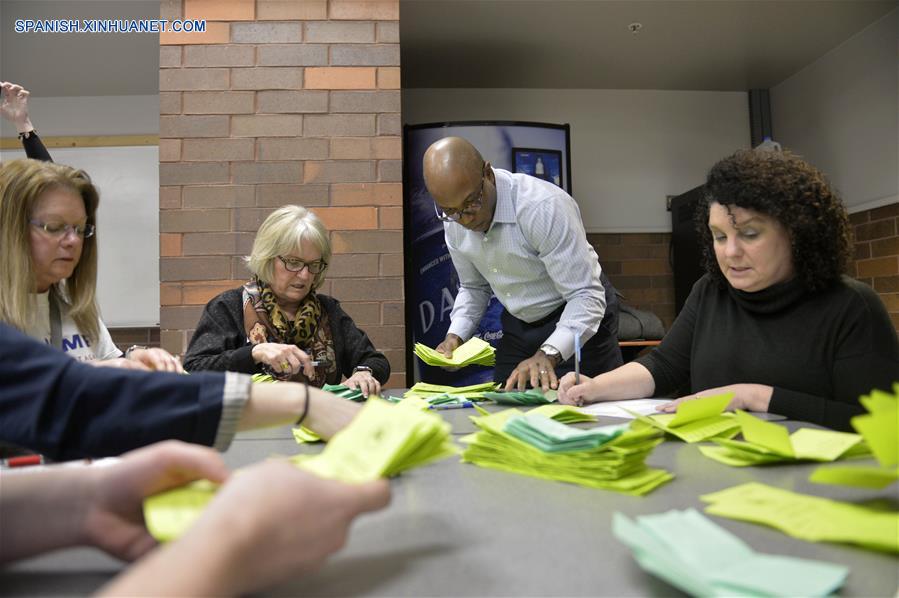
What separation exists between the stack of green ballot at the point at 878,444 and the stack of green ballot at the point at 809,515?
3 cm

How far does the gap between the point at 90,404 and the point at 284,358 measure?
1139mm

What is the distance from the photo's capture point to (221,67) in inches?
128

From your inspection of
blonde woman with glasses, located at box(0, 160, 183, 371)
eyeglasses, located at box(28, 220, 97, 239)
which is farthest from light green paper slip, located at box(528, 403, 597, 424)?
eyeglasses, located at box(28, 220, 97, 239)

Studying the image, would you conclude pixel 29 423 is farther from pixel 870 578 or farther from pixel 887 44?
pixel 887 44

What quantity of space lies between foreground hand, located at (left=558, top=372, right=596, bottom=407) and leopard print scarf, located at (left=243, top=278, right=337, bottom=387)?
910 millimetres

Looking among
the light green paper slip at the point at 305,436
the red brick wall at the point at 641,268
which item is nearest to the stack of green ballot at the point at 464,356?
the light green paper slip at the point at 305,436

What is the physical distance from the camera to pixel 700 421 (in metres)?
1.17

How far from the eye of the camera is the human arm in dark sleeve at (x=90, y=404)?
77 cm

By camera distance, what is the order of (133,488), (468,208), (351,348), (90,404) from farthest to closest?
(351,348), (468,208), (90,404), (133,488)

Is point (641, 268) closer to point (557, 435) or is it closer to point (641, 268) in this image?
point (641, 268)

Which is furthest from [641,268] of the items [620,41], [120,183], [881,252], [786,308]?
[120,183]

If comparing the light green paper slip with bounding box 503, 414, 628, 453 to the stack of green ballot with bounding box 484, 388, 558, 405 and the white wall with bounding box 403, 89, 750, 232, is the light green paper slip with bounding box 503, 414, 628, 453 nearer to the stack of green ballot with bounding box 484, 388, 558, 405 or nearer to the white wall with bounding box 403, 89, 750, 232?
the stack of green ballot with bounding box 484, 388, 558, 405

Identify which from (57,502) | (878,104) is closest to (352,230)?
(57,502)

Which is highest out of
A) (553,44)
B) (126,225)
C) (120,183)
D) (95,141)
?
(553,44)
